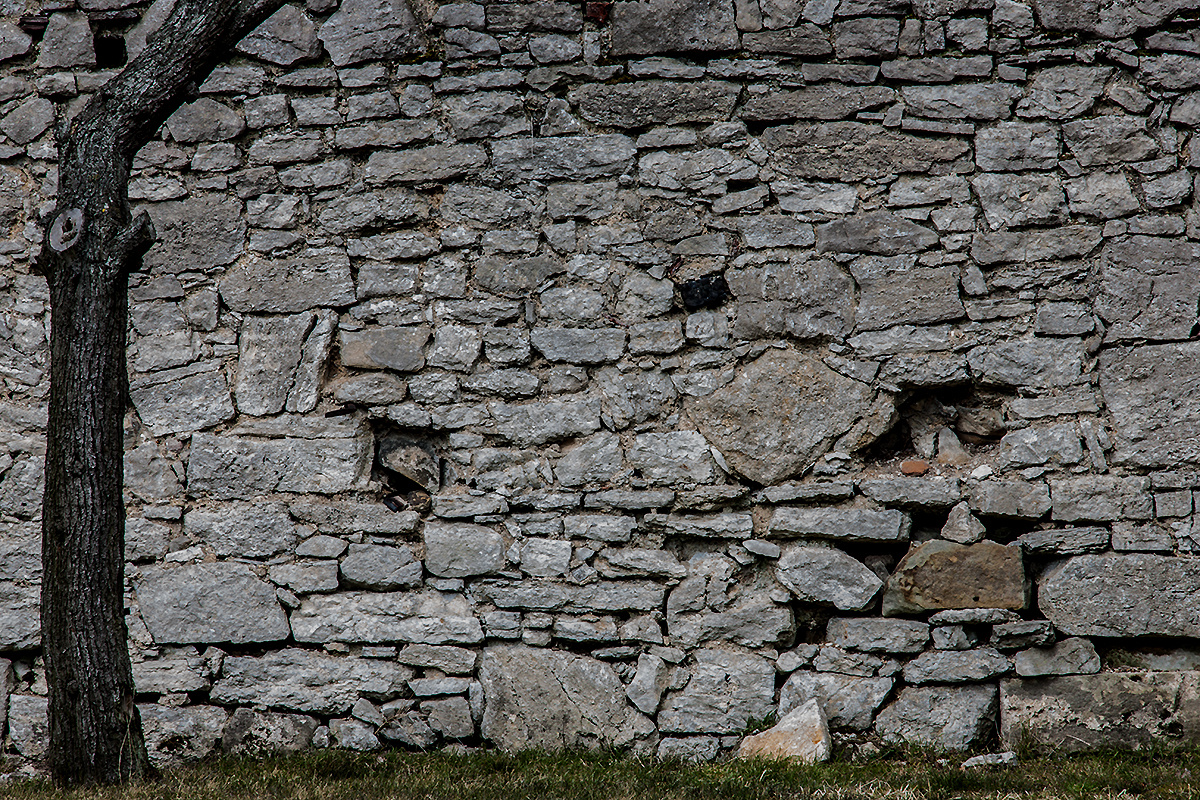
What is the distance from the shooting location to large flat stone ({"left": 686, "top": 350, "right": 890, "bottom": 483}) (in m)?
4.02

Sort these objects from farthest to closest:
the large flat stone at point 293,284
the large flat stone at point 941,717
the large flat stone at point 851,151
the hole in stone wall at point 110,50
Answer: the hole in stone wall at point 110,50 → the large flat stone at point 293,284 → the large flat stone at point 851,151 → the large flat stone at point 941,717

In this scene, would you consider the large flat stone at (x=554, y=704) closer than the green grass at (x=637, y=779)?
No

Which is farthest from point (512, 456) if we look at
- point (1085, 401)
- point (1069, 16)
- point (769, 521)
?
point (1069, 16)

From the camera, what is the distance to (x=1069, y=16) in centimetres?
395

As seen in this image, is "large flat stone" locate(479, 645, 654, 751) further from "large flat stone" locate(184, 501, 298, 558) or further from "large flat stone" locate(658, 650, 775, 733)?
"large flat stone" locate(184, 501, 298, 558)

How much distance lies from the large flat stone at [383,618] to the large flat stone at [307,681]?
0.35 ft

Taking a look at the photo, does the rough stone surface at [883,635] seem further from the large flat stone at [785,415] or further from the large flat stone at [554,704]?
the large flat stone at [554,704]

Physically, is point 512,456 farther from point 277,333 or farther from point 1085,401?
point 1085,401

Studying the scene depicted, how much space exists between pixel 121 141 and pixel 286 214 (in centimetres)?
86

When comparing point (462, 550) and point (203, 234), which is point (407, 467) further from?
point (203, 234)

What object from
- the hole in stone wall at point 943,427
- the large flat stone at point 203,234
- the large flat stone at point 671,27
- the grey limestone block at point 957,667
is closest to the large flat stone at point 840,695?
the grey limestone block at point 957,667

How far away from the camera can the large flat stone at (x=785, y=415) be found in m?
4.02

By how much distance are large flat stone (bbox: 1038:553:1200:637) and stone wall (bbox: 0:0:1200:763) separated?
0.5 inches

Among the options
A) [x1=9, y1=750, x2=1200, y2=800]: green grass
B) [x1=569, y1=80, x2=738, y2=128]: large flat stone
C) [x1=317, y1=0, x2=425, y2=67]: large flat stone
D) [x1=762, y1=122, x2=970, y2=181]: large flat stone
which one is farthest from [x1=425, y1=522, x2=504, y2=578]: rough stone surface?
[x1=317, y1=0, x2=425, y2=67]: large flat stone
